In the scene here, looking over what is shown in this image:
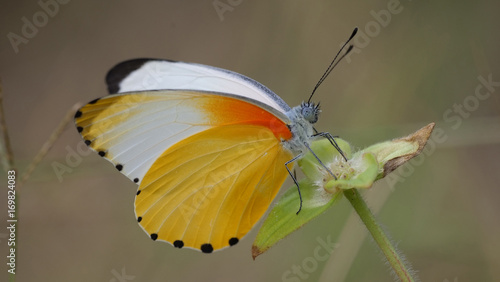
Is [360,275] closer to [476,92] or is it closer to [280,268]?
[280,268]

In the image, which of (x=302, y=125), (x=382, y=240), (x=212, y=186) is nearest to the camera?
(x=382, y=240)

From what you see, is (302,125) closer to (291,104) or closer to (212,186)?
(212,186)

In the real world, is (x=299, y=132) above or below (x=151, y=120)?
below

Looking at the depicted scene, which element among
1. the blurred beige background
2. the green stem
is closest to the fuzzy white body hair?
the green stem

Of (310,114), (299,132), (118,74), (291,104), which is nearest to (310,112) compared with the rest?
(310,114)

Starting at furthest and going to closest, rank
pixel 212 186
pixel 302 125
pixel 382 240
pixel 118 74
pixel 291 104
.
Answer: pixel 291 104 < pixel 118 74 < pixel 212 186 < pixel 302 125 < pixel 382 240

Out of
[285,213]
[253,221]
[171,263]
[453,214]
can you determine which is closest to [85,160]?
[171,263]

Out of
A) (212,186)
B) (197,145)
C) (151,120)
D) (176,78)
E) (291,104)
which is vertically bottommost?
(291,104)

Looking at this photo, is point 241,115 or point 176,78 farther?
point 176,78

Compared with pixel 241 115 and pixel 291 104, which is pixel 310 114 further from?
pixel 291 104
